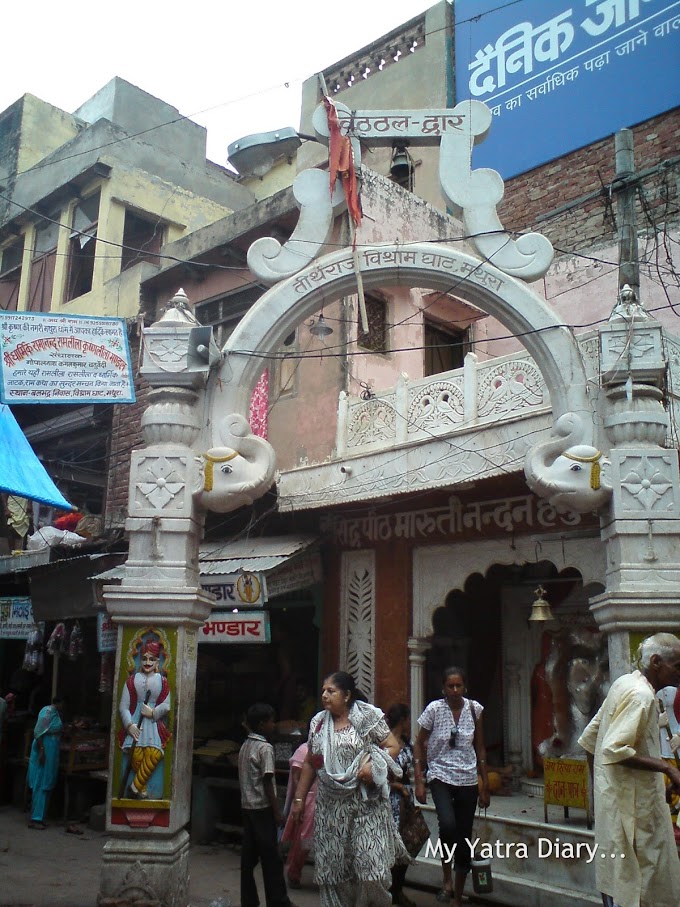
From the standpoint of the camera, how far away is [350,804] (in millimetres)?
4406

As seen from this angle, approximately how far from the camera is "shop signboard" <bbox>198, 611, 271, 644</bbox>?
31.0 feet

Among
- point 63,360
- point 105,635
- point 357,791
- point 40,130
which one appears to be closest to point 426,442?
point 63,360

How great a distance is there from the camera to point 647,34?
11914mm

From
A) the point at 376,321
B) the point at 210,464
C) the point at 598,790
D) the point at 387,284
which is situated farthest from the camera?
the point at 376,321

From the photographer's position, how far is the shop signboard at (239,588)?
30.5 feet

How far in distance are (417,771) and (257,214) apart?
28.6 feet

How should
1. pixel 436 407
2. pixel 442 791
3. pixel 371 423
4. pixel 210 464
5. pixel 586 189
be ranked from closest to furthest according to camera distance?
pixel 442 791 → pixel 210 464 → pixel 436 407 → pixel 371 423 → pixel 586 189

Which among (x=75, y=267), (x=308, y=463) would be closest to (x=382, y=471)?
(x=308, y=463)

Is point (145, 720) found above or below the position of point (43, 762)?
above

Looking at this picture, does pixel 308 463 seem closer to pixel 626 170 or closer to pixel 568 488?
pixel 626 170

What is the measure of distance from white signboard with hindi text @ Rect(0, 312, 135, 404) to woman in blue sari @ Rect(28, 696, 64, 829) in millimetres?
4172

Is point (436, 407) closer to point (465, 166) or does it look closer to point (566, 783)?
point (465, 166)

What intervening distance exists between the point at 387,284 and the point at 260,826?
3.99 meters

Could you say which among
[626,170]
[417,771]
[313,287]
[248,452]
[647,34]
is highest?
[647,34]
